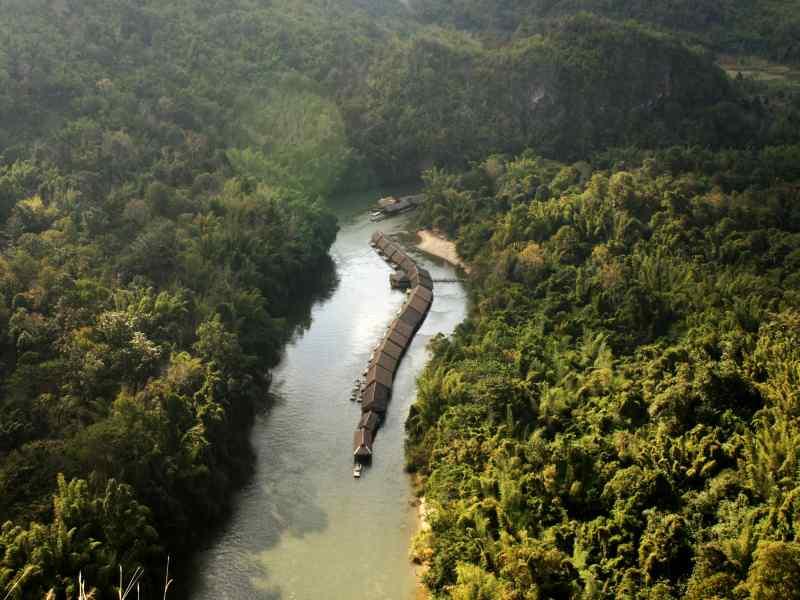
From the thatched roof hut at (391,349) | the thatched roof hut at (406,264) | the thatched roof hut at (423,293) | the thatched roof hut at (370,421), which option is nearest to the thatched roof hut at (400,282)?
the thatched roof hut at (406,264)

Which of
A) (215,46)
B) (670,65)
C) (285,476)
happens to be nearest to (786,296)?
(285,476)

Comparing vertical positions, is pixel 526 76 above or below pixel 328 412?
above

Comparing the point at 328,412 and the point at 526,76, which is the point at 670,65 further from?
the point at 328,412

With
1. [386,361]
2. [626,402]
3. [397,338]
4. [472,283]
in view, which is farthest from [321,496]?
[472,283]

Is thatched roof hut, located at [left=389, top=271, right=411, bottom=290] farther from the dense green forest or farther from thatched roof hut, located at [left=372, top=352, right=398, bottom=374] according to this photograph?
thatched roof hut, located at [left=372, top=352, right=398, bottom=374]

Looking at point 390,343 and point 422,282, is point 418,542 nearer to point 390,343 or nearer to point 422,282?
point 390,343

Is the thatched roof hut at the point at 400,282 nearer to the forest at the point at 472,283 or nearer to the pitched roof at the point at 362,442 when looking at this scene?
the forest at the point at 472,283
